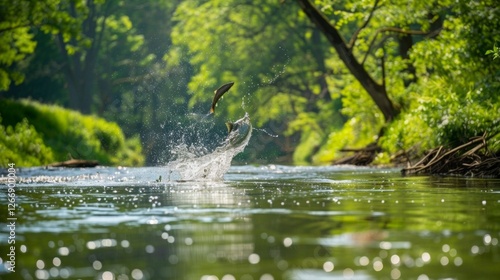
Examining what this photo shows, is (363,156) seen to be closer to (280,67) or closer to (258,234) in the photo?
(258,234)

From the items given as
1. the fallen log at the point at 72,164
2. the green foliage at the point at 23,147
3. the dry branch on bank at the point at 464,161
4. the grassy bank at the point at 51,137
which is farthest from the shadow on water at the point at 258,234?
the grassy bank at the point at 51,137

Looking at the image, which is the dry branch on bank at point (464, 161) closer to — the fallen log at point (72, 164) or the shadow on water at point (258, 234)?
the shadow on water at point (258, 234)

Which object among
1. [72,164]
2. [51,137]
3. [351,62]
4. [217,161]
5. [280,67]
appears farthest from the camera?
[280,67]

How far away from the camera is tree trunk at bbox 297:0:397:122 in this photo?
35344 mm

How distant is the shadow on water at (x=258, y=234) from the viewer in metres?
9.18

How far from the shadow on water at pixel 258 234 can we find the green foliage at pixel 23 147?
17.1m

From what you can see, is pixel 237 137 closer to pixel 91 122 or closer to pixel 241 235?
pixel 241 235

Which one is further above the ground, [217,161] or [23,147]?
[217,161]

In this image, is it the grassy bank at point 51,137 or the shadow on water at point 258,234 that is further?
the grassy bank at point 51,137

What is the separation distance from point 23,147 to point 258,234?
27446 mm

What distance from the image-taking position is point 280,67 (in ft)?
205

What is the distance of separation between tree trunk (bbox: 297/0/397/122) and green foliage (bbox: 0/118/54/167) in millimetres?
10586

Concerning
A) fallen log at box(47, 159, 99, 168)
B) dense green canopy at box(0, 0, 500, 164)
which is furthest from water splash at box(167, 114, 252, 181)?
fallen log at box(47, 159, 99, 168)

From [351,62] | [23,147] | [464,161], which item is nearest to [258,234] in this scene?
[464,161]
